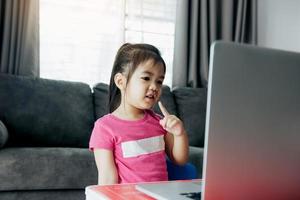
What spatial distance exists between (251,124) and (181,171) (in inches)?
27.4

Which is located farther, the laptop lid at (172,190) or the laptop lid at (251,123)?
the laptop lid at (172,190)

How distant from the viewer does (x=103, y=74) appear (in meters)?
3.25

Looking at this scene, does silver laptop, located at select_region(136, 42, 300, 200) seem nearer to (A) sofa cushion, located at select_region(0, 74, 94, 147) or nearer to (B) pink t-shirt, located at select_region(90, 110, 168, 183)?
(B) pink t-shirt, located at select_region(90, 110, 168, 183)

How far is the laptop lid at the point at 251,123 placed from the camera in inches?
23.9

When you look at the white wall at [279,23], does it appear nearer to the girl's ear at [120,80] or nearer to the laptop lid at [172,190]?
the girl's ear at [120,80]

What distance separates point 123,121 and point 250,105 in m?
0.68

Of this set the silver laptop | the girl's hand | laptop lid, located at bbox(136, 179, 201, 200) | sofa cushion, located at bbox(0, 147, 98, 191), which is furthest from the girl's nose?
sofa cushion, located at bbox(0, 147, 98, 191)

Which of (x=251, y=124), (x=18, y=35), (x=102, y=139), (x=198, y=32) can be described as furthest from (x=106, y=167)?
(x=198, y=32)

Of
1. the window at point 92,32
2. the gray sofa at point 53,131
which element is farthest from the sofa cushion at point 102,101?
the window at point 92,32

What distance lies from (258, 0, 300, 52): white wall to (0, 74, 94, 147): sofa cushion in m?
1.98

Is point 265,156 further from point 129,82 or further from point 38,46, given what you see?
point 38,46

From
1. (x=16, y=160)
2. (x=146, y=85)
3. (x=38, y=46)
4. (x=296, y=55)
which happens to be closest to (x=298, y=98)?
(x=296, y=55)

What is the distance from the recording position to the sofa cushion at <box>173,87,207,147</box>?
303 cm

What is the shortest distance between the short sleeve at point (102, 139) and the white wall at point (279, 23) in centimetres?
292
